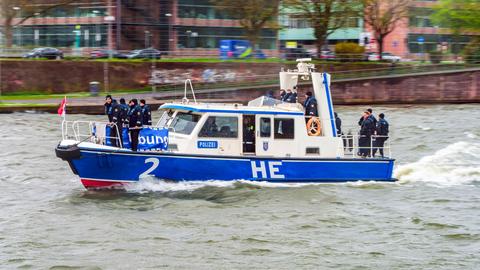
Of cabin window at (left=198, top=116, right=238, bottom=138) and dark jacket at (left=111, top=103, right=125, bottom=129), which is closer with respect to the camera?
cabin window at (left=198, top=116, right=238, bottom=138)

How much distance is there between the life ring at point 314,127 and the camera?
23.1 metres

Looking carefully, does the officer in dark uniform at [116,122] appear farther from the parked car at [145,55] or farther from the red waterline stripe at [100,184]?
the parked car at [145,55]

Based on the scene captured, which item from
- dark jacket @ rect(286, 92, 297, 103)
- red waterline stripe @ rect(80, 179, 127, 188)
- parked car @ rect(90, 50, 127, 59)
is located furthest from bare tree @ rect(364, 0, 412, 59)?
red waterline stripe @ rect(80, 179, 127, 188)

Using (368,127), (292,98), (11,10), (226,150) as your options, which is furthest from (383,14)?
(226,150)

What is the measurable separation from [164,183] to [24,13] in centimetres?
5444

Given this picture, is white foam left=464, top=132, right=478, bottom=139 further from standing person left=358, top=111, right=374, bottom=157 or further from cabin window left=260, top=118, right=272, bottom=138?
cabin window left=260, top=118, right=272, bottom=138

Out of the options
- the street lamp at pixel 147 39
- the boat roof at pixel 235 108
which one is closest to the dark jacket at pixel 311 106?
the boat roof at pixel 235 108

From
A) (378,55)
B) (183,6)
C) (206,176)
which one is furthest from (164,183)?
(183,6)

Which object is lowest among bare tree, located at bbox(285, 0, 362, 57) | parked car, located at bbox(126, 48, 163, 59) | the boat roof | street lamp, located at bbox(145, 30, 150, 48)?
the boat roof

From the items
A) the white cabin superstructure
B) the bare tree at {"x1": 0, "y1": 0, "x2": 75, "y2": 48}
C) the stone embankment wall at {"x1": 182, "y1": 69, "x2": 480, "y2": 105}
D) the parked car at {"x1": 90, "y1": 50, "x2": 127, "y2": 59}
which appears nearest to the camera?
the white cabin superstructure

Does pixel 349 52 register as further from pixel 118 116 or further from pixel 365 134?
pixel 118 116

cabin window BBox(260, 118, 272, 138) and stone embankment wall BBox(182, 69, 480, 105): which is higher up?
stone embankment wall BBox(182, 69, 480, 105)

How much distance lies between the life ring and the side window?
0.62 m

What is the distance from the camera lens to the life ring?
23.1 meters
